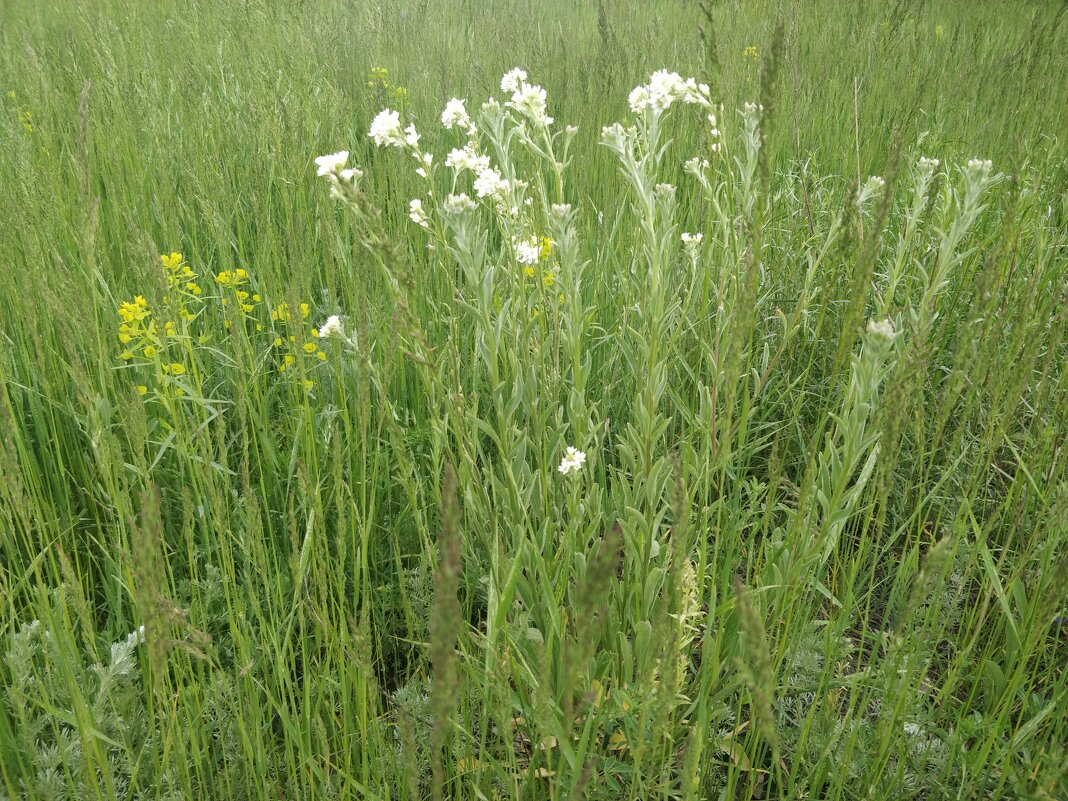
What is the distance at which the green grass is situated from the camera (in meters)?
1.02

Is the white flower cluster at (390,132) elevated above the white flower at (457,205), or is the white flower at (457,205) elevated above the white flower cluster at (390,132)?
the white flower cluster at (390,132)

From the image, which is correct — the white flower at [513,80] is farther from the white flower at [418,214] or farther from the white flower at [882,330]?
the white flower at [882,330]

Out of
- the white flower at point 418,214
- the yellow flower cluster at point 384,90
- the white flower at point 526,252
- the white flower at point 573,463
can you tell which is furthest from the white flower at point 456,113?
the yellow flower cluster at point 384,90

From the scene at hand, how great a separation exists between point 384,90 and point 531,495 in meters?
2.16

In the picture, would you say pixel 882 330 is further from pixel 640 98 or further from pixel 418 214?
pixel 418 214

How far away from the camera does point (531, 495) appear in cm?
144

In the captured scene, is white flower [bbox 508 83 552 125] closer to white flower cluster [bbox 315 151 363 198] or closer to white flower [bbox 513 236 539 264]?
white flower [bbox 513 236 539 264]

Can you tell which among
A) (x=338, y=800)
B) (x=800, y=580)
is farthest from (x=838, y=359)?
(x=338, y=800)

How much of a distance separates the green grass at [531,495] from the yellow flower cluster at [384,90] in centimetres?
6

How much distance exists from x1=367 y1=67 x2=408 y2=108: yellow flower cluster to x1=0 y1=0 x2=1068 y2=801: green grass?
0.20ft

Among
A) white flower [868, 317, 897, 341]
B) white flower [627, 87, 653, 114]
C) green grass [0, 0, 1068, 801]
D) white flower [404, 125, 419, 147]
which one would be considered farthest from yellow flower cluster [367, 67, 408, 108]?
white flower [868, 317, 897, 341]

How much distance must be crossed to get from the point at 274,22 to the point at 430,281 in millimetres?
2188

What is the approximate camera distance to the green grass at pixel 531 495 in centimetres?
102

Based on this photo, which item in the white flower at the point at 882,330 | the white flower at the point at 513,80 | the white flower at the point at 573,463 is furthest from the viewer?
the white flower at the point at 513,80
